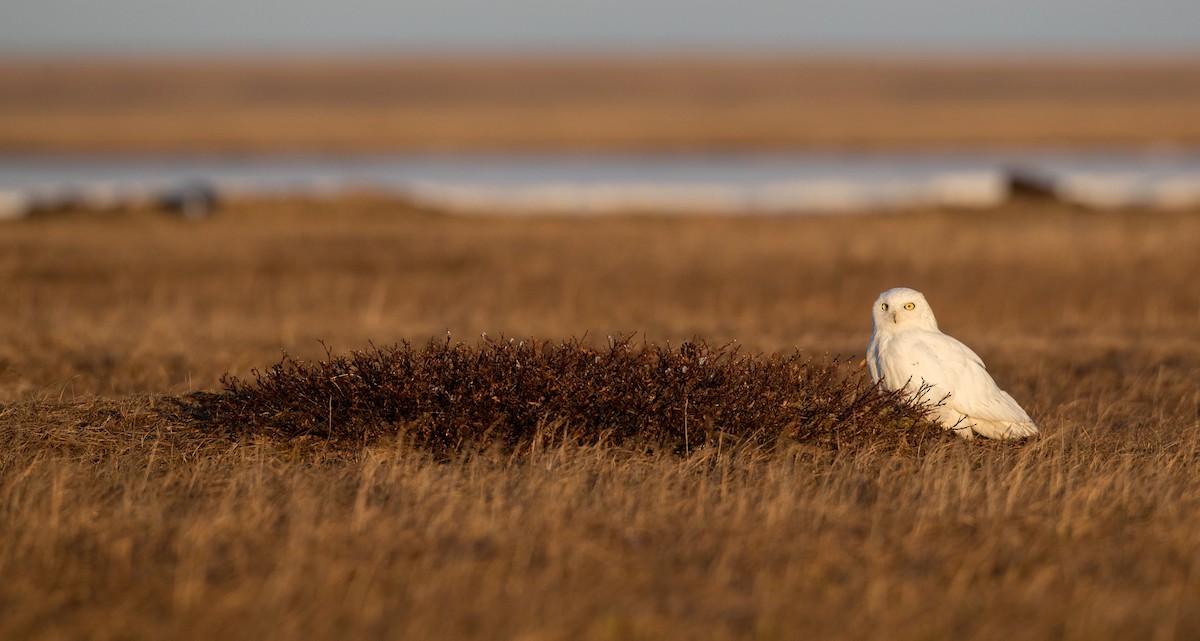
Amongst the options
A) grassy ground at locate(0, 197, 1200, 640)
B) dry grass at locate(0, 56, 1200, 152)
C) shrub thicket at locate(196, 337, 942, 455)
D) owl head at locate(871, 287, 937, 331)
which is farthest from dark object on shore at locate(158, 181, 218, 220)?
dry grass at locate(0, 56, 1200, 152)

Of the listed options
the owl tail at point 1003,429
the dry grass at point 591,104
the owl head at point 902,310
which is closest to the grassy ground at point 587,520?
the owl tail at point 1003,429

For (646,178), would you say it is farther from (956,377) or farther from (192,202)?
(956,377)

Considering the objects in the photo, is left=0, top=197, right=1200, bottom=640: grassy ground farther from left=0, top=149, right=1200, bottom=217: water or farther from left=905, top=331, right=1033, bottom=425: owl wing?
left=0, top=149, right=1200, bottom=217: water

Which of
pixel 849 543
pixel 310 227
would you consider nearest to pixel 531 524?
pixel 849 543

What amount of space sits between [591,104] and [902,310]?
3881 inches

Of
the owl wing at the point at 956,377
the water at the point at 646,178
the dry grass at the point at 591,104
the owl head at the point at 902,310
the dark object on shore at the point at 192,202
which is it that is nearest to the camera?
the owl wing at the point at 956,377

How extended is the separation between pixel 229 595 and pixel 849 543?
2382mm

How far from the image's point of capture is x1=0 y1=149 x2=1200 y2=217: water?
24281 mm

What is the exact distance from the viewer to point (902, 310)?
6.96 metres

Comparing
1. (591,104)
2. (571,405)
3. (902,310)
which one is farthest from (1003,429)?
(591,104)

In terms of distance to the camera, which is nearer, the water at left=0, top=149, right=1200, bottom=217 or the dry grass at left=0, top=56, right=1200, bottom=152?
the water at left=0, top=149, right=1200, bottom=217

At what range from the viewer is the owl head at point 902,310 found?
6953 mm

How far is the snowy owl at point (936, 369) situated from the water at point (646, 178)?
54.5 feet

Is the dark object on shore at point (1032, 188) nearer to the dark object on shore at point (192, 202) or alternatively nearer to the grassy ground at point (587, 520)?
the grassy ground at point (587, 520)
